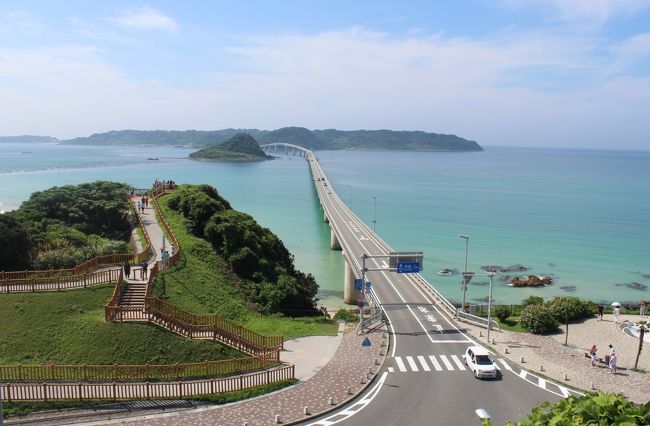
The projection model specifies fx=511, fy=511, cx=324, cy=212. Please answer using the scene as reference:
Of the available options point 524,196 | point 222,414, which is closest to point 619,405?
point 222,414

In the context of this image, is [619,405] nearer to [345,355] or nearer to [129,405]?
[129,405]

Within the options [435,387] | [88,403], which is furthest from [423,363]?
[88,403]

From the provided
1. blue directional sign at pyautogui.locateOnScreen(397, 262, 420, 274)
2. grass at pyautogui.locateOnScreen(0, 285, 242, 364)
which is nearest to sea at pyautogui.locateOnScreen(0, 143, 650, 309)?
blue directional sign at pyautogui.locateOnScreen(397, 262, 420, 274)

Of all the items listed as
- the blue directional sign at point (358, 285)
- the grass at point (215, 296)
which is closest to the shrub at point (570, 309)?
the blue directional sign at point (358, 285)

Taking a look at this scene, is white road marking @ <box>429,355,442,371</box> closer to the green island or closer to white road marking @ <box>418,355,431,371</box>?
white road marking @ <box>418,355,431,371</box>

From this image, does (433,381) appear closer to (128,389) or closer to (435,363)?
(435,363)
